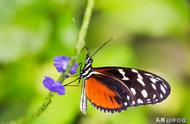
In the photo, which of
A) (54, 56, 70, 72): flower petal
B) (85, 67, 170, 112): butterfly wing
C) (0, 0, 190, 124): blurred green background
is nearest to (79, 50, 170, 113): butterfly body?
(85, 67, 170, 112): butterfly wing

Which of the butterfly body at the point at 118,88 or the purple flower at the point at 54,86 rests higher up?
the butterfly body at the point at 118,88

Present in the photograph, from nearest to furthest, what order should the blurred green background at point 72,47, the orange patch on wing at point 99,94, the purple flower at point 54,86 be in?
the purple flower at point 54,86 < the orange patch on wing at point 99,94 < the blurred green background at point 72,47

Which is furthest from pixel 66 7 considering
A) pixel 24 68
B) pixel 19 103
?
pixel 19 103

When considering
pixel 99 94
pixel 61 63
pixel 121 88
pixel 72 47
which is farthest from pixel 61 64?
pixel 72 47

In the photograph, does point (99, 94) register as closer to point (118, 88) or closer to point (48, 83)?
point (118, 88)

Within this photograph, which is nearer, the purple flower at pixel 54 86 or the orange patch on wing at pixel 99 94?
the purple flower at pixel 54 86

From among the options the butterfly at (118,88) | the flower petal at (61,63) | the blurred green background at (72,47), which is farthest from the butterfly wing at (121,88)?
the blurred green background at (72,47)

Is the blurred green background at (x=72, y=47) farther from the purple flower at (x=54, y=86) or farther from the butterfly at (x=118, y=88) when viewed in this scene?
the purple flower at (x=54, y=86)
